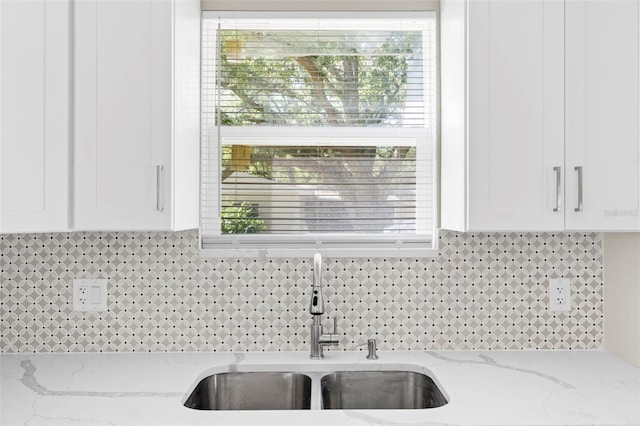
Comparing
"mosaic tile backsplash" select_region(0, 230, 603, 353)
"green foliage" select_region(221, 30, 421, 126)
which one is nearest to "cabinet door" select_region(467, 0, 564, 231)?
"mosaic tile backsplash" select_region(0, 230, 603, 353)

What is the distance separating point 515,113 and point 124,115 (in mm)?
1200

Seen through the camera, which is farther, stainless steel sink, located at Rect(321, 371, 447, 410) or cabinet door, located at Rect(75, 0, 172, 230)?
stainless steel sink, located at Rect(321, 371, 447, 410)

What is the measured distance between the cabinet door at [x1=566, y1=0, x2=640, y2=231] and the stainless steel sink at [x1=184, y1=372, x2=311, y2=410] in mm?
1033

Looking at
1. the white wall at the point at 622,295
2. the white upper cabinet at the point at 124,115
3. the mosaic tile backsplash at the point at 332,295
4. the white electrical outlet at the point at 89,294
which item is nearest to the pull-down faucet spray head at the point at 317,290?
the mosaic tile backsplash at the point at 332,295

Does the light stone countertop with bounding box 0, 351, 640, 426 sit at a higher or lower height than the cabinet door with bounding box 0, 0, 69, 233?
lower

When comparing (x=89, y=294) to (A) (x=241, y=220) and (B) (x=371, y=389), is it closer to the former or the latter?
(A) (x=241, y=220)

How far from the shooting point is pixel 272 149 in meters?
2.05

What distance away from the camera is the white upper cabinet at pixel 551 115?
1.61m

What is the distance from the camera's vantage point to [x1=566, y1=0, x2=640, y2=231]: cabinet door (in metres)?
1.61

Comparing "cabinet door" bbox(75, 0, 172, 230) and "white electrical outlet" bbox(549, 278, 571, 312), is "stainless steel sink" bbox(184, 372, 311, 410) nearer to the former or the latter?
"cabinet door" bbox(75, 0, 172, 230)

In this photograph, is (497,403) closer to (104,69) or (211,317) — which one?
(211,317)

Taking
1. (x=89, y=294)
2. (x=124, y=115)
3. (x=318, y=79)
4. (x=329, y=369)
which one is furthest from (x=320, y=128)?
(x=89, y=294)

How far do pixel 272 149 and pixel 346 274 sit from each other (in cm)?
Result: 57

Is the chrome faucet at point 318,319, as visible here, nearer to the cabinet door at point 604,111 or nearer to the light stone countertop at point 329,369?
the light stone countertop at point 329,369
